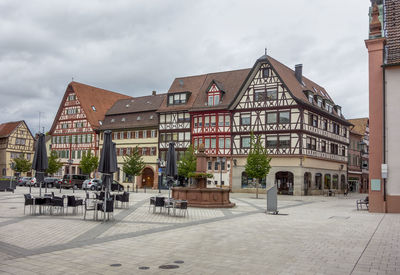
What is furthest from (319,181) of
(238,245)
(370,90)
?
(238,245)

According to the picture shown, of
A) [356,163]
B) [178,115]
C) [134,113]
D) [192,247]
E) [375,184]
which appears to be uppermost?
[134,113]

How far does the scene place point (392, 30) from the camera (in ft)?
75.4

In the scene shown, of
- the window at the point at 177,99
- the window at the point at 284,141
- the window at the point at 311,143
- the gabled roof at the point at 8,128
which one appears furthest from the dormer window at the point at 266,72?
the gabled roof at the point at 8,128

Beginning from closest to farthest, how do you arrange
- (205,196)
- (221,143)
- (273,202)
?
(273,202), (205,196), (221,143)

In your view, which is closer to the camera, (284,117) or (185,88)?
(284,117)

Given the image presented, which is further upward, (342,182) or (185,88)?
(185,88)

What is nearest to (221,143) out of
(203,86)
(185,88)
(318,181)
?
(203,86)

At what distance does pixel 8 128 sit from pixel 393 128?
7297 cm

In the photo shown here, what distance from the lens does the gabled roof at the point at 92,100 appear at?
2402 inches

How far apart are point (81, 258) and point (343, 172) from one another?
50502mm

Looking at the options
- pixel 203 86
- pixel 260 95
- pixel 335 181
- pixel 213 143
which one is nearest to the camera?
pixel 260 95

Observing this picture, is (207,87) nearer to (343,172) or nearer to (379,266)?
(343,172)

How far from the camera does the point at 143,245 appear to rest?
1012cm

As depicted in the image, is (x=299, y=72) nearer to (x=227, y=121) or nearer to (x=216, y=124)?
(x=227, y=121)
